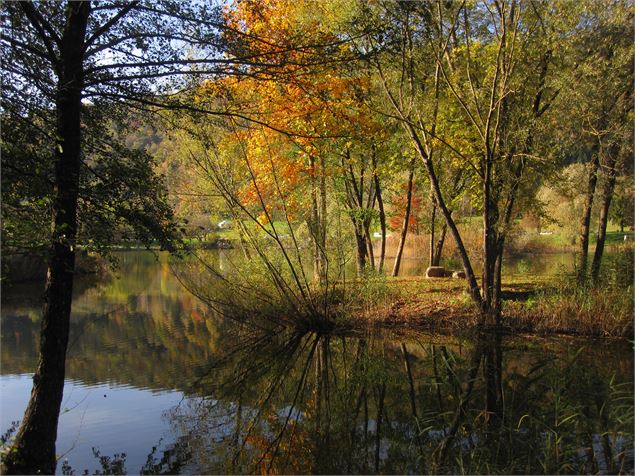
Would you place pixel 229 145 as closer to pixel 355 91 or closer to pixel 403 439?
pixel 355 91

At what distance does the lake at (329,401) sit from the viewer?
6.10m

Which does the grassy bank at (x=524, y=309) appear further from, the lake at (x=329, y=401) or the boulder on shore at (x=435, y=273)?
the boulder on shore at (x=435, y=273)

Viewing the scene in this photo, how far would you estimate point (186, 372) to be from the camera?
10.3 meters

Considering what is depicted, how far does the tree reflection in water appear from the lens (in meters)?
5.92

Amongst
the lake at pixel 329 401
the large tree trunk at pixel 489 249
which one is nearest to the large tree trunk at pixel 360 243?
the lake at pixel 329 401

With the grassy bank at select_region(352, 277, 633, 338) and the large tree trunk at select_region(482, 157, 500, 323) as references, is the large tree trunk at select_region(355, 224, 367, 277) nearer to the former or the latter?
the grassy bank at select_region(352, 277, 633, 338)

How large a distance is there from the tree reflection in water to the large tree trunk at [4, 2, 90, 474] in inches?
48.3

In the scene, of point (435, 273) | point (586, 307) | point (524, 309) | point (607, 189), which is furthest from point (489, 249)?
point (435, 273)

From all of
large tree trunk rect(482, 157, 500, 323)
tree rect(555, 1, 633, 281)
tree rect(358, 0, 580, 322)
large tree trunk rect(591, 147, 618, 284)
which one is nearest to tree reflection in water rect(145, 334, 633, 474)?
large tree trunk rect(482, 157, 500, 323)

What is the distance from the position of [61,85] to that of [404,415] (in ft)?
19.2

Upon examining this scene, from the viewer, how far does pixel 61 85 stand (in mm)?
5508

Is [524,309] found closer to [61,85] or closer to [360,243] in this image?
[360,243]

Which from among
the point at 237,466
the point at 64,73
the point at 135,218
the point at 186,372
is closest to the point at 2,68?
the point at 64,73

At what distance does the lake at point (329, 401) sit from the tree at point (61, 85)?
978 mm
